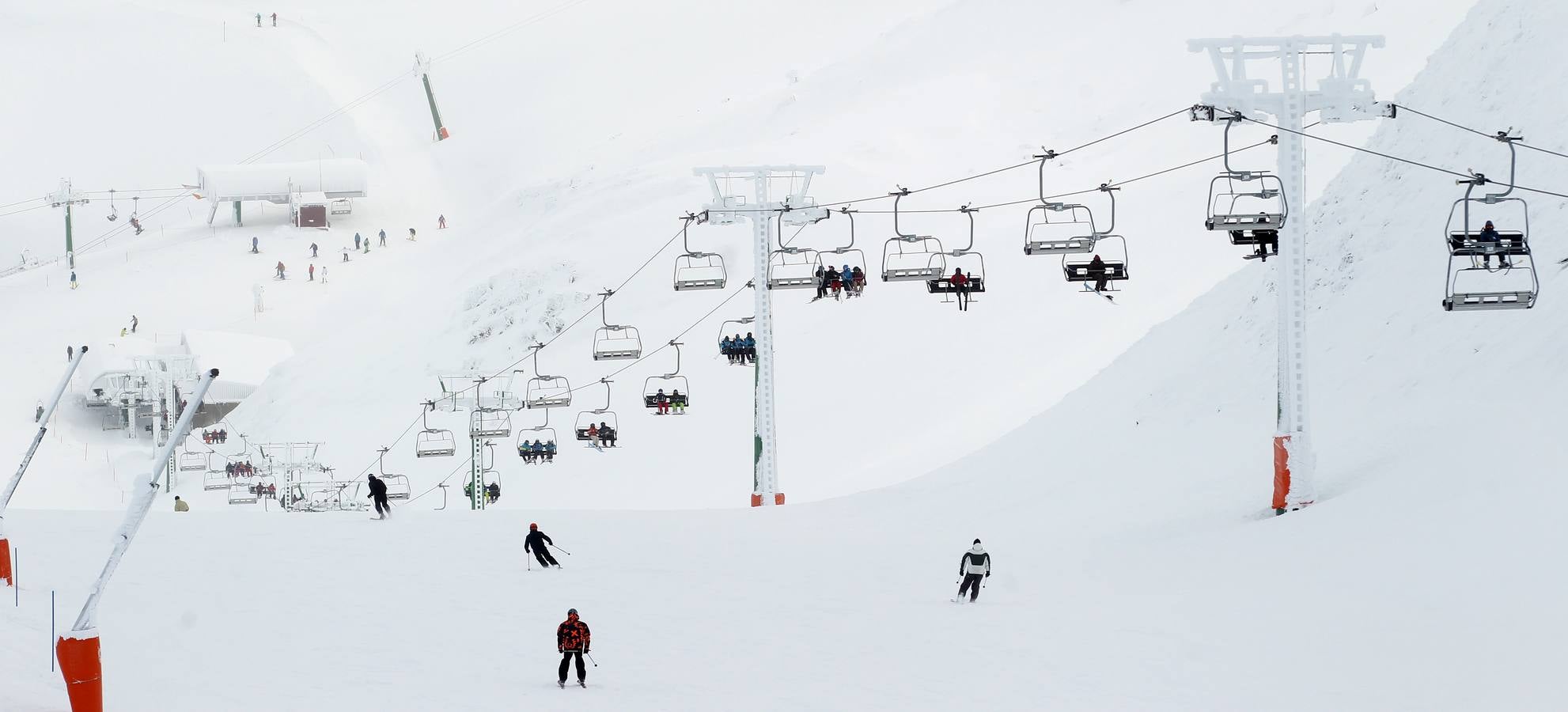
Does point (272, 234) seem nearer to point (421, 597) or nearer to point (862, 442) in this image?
point (862, 442)

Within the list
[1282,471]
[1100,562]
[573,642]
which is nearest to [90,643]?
[573,642]

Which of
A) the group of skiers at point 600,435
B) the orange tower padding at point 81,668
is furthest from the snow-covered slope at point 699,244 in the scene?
the orange tower padding at point 81,668

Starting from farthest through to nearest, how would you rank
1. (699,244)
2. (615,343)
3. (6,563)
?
1. (699,244)
2. (615,343)
3. (6,563)

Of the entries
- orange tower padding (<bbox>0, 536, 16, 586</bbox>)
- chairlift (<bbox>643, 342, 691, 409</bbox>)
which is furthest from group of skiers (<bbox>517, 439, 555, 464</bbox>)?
orange tower padding (<bbox>0, 536, 16, 586</bbox>)

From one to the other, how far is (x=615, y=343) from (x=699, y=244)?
10445 millimetres

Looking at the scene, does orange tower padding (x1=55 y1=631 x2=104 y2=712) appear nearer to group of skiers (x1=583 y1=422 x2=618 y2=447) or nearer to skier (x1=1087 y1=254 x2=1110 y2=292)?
skier (x1=1087 y1=254 x2=1110 y2=292)

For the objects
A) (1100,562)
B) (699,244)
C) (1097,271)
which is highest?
(699,244)

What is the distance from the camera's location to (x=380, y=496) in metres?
30.2

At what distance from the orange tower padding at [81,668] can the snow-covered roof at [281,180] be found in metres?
85.6

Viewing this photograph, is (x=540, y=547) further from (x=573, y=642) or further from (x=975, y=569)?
(x=573, y=642)

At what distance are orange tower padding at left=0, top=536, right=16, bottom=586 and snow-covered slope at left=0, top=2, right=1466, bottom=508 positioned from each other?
2364 centimetres

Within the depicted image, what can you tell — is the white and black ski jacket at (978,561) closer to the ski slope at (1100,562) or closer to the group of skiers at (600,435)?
the ski slope at (1100,562)

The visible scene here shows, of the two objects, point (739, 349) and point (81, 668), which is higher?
point (739, 349)

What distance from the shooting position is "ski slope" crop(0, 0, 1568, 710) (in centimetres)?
1764
